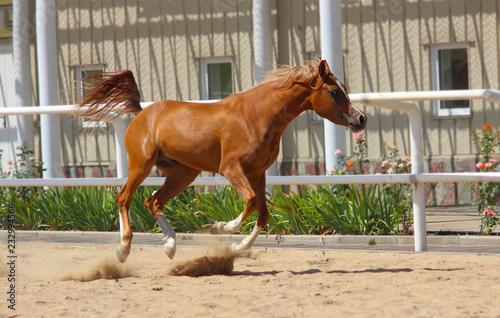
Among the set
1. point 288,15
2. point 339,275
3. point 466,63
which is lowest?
point 339,275

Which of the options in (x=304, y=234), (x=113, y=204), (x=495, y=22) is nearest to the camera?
(x=304, y=234)

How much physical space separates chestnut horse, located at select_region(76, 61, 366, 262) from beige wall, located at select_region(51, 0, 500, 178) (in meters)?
6.61

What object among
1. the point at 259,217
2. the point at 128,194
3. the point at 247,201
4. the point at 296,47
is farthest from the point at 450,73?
the point at 247,201

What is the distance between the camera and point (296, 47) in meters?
13.1

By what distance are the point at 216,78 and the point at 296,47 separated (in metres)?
1.68

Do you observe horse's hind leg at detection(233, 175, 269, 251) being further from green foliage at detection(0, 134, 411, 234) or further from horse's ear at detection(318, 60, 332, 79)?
green foliage at detection(0, 134, 411, 234)

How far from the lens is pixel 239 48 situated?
1345 centimetres

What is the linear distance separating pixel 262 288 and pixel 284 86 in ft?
5.01

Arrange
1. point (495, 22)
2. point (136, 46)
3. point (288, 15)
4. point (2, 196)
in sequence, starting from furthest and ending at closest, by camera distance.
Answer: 1. point (136, 46)
2. point (288, 15)
3. point (495, 22)
4. point (2, 196)

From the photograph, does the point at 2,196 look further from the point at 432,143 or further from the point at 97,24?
the point at 432,143

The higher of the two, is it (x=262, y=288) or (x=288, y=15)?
(x=288, y=15)

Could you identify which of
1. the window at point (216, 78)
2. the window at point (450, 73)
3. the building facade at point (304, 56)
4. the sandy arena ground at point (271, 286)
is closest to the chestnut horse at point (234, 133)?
the sandy arena ground at point (271, 286)

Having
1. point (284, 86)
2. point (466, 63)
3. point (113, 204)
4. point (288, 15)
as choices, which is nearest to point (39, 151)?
point (288, 15)

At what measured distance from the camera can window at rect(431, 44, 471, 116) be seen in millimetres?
12188
